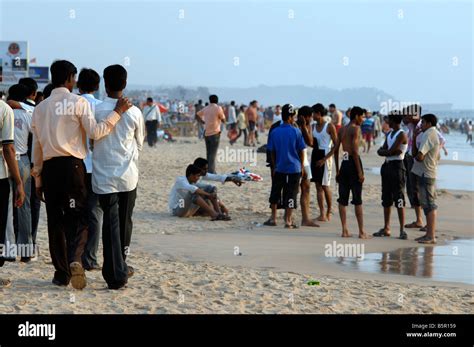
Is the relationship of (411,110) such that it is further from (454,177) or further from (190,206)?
(454,177)

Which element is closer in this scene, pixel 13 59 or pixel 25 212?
pixel 25 212

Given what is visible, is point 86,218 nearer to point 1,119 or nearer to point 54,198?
point 54,198

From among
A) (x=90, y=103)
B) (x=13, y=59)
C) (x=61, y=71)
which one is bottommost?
(x=90, y=103)

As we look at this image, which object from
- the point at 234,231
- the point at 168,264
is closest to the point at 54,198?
the point at 168,264

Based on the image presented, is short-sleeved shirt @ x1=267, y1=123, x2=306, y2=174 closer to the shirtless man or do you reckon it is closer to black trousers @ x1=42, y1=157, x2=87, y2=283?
the shirtless man

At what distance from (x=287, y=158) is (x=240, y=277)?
394cm

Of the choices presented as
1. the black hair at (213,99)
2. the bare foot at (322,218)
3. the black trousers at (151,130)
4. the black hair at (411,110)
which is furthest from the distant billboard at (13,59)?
the black hair at (411,110)

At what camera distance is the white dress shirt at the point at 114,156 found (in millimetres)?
7535

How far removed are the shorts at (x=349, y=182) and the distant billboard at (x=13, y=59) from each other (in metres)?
22.9

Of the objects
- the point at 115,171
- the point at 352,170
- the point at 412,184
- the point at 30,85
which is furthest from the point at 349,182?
the point at 115,171

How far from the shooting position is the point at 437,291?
851cm

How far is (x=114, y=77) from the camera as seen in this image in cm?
768

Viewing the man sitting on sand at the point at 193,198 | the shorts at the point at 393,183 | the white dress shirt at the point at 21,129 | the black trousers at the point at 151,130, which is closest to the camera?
the white dress shirt at the point at 21,129

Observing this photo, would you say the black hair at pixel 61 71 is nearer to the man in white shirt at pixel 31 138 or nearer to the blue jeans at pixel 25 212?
the man in white shirt at pixel 31 138
